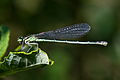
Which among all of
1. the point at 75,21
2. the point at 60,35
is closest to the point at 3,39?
the point at 60,35

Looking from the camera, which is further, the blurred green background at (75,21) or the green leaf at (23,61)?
the blurred green background at (75,21)

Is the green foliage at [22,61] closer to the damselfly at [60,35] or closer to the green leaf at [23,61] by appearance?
the green leaf at [23,61]

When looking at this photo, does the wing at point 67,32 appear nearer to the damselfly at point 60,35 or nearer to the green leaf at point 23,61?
the damselfly at point 60,35

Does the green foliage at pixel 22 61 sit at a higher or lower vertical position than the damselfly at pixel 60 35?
lower

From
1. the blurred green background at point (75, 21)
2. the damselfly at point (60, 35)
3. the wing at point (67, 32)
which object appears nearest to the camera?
the damselfly at point (60, 35)

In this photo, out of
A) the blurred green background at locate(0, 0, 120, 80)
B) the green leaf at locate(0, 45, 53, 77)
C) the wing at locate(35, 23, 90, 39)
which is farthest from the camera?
the blurred green background at locate(0, 0, 120, 80)

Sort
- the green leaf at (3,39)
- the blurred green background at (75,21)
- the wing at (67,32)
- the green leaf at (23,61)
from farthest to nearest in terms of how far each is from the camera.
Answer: the blurred green background at (75,21)
the wing at (67,32)
the green leaf at (3,39)
the green leaf at (23,61)

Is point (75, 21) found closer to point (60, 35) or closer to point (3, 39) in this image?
point (60, 35)

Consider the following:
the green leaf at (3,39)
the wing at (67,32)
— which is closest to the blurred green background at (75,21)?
the wing at (67,32)

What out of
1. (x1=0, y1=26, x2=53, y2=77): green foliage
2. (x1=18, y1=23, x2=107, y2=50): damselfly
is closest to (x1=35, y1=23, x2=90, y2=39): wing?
(x1=18, y1=23, x2=107, y2=50): damselfly

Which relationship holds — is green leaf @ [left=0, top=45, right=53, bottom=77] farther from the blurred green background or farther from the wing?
the blurred green background
